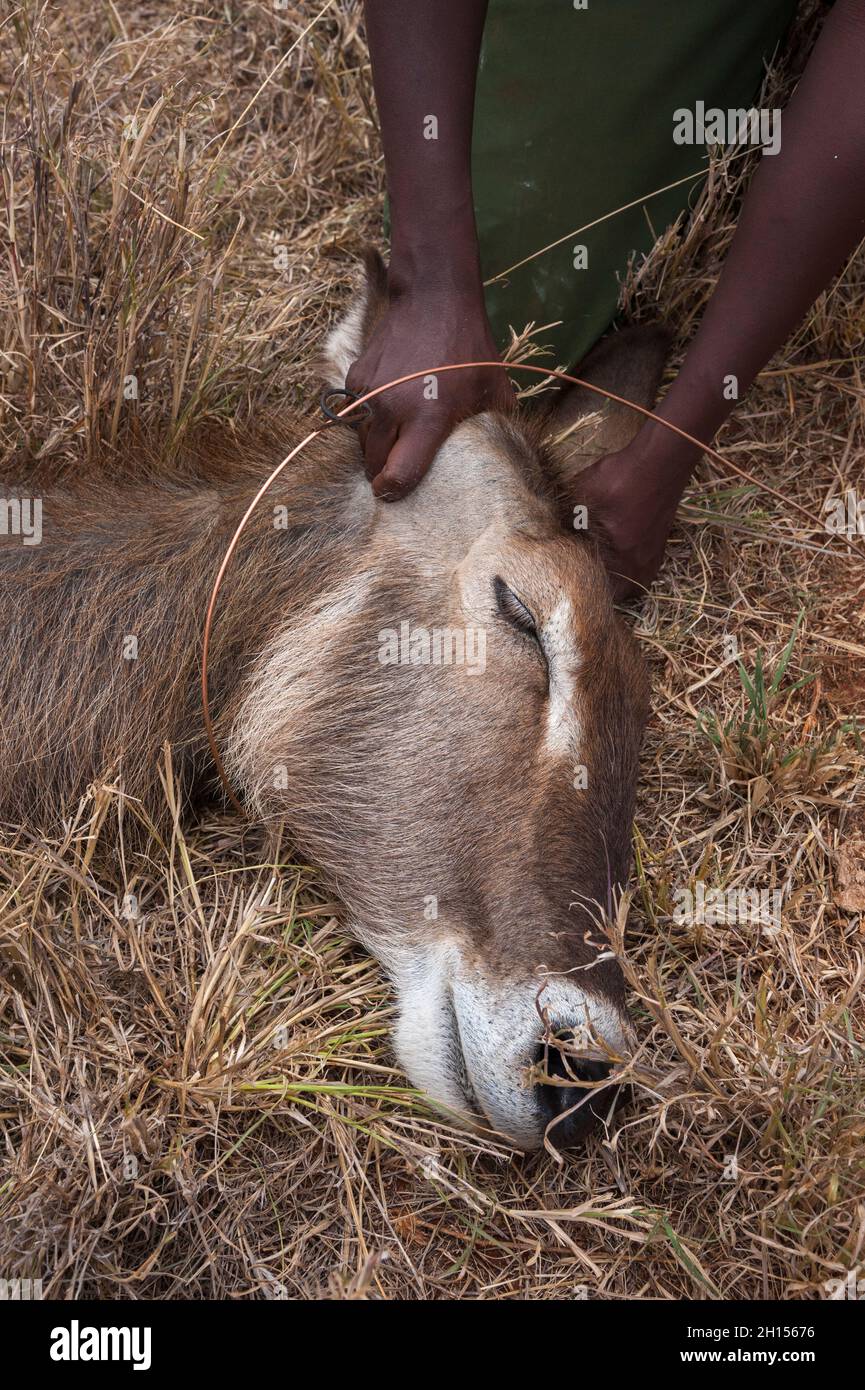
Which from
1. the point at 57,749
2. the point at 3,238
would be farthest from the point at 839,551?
the point at 3,238

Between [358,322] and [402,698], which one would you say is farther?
[358,322]

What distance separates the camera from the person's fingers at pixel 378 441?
287 cm

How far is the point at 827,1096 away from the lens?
101 inches

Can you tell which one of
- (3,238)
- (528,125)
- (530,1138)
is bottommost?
(530,1138)

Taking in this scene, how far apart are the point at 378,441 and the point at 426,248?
Answer: 492mm

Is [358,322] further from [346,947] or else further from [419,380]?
[346,947]

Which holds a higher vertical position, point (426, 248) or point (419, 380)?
point (426, 248)

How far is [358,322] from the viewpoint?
3227mm

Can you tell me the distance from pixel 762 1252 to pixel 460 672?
1.38 metres

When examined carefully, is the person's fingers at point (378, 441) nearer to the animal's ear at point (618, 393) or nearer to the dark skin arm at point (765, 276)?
the dark skin arm at point (765, 276)

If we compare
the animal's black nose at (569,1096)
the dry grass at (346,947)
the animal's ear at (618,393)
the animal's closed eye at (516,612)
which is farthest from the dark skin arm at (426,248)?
the animal's black nose at (569,1096)

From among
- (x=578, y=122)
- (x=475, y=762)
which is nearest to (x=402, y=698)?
(x=475, y=762)

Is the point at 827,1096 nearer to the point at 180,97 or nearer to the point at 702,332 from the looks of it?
the point at 702,332

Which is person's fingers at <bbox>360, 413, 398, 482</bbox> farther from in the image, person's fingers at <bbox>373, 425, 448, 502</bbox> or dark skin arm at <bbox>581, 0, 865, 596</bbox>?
dark skin arm at <bbox>581, 0, 865, 596</bbox>
